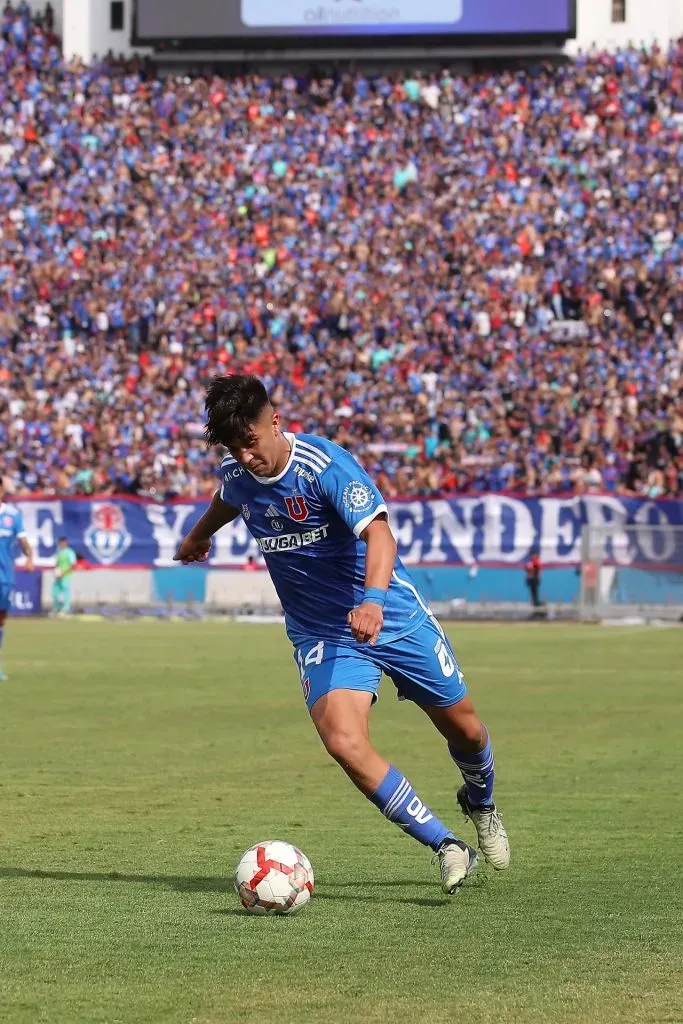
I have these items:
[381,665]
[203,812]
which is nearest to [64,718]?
[203,812]

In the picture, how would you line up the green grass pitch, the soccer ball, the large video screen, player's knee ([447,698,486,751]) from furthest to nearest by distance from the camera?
the large video screen
player's knee ([447,698,486,751])
the soccer ball
the green grass pitch

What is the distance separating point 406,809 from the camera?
724 cm

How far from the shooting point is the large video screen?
51344 mm

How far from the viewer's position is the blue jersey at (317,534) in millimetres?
7246

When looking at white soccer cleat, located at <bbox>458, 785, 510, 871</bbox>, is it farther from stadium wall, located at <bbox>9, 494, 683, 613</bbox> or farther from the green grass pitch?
stadium wall, located at <bbox>9, 494, 683, 613</bbox>

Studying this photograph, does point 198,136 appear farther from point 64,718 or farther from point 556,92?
point 64,718

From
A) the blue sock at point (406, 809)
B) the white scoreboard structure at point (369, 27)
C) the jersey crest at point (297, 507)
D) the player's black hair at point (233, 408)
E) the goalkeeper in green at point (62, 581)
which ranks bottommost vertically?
the goalkeeper in green at point (62, 581)

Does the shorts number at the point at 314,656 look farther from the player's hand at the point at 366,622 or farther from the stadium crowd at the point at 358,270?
the stadium crowd at the point at 358,270

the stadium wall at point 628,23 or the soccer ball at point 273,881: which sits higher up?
the stadium wall at point 628,23

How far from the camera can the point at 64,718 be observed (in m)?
16.2

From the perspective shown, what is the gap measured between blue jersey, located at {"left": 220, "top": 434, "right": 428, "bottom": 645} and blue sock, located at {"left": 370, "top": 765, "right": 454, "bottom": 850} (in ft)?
2.02

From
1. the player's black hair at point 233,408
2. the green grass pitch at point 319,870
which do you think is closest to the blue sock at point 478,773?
the green grass pitch at point 319,870

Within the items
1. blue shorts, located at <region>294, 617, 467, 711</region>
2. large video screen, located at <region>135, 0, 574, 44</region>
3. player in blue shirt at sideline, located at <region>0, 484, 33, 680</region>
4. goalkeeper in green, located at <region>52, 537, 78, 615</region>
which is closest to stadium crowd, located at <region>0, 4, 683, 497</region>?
large video screen, located at <region>135, 0, 574, 44</region>

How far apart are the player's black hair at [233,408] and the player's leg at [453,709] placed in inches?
47.2
